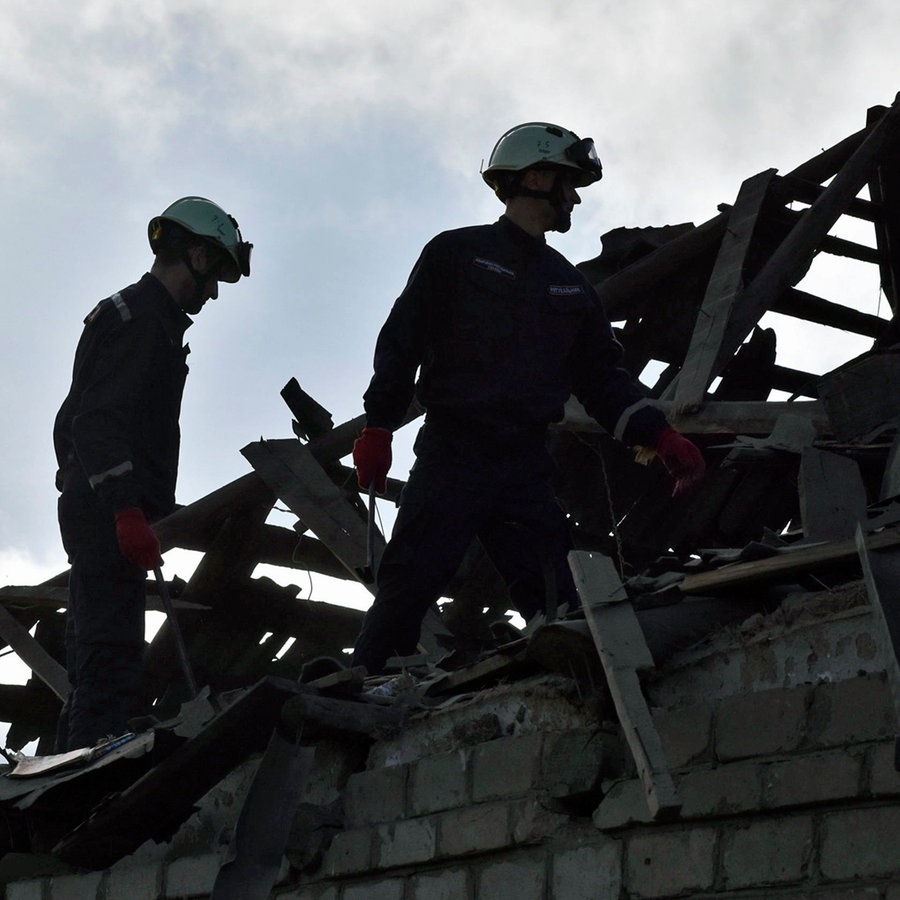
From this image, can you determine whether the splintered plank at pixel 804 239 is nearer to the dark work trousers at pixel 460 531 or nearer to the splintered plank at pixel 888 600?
the dark work trousers at pixel 460 531

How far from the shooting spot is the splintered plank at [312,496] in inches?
291

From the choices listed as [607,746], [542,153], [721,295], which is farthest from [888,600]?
[721,295]

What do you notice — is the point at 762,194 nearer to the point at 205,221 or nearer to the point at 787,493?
the point at 787,493

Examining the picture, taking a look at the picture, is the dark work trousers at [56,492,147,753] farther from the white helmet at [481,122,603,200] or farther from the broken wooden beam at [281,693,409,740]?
the white helmet at [481,122,603,200]

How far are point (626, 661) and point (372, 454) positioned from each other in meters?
1.81

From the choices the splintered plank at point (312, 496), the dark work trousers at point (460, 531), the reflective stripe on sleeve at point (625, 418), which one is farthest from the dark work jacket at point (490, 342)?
the splintered plank at point (312, 496)

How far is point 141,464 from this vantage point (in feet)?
18.9

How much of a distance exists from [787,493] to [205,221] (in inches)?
131

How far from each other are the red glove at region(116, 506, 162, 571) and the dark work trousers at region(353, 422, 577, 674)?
80cm

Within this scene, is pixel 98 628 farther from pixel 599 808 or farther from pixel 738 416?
pixel 738 416

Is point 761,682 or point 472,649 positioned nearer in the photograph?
point 761,682

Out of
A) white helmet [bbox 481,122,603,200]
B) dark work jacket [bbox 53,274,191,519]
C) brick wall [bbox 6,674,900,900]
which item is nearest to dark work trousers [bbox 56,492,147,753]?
dark work jacket [bbox 53,274,191,519]

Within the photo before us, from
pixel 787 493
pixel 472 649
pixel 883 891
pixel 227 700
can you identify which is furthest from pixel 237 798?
pixel 787 493

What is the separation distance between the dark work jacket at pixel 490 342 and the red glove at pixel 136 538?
2.87ft
